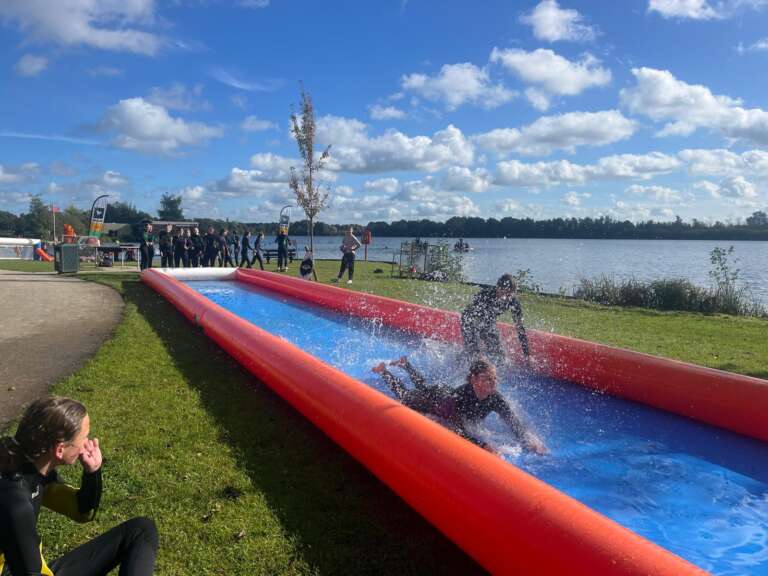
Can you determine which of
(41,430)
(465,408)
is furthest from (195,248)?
(41,430)

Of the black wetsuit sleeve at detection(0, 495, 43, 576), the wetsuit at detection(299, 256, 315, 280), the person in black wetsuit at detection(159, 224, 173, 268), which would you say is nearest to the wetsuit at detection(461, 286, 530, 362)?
the black wetsuit sleeve at detection(0, 495, 43, 576)

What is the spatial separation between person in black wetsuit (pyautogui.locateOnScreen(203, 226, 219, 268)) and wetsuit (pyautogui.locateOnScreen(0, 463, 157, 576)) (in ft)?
57.7

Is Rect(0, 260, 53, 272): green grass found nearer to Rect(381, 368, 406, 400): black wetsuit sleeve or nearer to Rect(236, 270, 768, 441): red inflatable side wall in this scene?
Rect(236, 270, 768, 441): red inflatable side wall

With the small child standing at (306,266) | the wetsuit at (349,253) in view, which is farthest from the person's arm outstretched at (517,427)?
the small child standing at (306,266)

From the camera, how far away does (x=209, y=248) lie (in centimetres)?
1916

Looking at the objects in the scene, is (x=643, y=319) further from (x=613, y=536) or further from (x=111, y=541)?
(x=111, y=541)

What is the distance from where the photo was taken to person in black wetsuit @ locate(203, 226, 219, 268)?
19.1m

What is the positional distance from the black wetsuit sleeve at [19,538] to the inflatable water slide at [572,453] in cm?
182

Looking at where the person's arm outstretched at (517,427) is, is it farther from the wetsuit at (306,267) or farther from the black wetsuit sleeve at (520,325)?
the wetsuit at (306,267)

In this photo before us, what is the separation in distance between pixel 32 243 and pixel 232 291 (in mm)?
19406

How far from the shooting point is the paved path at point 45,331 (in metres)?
5.51

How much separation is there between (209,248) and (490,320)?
14.7 meters

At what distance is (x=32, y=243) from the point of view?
28.2 metres

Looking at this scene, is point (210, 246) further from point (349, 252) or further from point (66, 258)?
point (349, 252)
